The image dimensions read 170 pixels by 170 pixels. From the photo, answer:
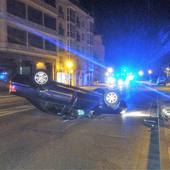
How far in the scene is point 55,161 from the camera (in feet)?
Result: 20.7

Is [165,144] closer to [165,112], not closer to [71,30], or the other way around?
[165,112]

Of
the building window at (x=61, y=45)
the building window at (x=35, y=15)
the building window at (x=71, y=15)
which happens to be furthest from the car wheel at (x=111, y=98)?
the building window at (x=71, y=15)

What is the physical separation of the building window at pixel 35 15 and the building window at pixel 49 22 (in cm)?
168

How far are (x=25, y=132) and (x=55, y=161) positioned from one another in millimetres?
3279

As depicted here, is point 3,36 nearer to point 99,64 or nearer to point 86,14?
point 86,14

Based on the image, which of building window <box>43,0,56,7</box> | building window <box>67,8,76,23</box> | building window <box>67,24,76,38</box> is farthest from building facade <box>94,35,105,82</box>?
building window <box>43,0,56,7</box>

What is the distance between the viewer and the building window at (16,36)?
3475 cm

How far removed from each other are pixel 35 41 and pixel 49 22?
623 centimetres

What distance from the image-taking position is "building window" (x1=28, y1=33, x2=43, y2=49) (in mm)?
39253

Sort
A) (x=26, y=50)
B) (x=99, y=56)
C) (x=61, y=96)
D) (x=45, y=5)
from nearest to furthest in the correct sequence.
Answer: (x=61, y=96), (x=26, y=50), (x=45, y=5), (x=99, y=56)

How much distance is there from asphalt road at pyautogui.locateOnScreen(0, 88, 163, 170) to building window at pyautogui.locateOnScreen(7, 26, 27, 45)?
2437 cm

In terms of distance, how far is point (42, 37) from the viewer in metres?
42.8

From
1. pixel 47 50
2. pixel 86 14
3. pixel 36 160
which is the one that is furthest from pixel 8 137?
pixel 86 14

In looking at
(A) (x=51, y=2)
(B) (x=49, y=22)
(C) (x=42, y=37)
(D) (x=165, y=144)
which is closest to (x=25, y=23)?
(C) (x=42, y=37)
